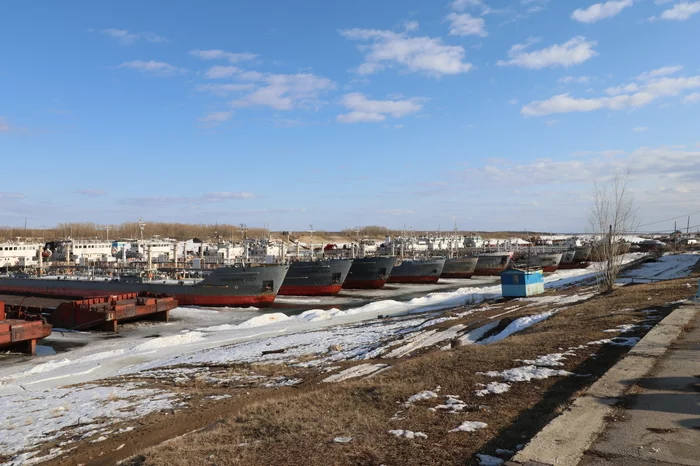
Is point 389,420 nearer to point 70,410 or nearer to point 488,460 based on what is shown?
point 488,460

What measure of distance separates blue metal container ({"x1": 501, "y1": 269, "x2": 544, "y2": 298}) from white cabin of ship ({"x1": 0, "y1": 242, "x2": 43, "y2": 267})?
251 ft

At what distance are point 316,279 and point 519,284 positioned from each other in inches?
930

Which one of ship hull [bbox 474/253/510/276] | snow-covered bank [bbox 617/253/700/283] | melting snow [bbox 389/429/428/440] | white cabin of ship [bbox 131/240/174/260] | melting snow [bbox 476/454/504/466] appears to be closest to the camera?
melting snow [bbox 476/454/504/466]


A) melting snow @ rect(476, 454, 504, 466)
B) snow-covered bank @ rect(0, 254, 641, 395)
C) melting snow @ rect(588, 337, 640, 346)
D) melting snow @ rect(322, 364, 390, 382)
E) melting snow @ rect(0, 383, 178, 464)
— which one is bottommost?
snow-covered bank @ rect(0, 254, 641, 395)

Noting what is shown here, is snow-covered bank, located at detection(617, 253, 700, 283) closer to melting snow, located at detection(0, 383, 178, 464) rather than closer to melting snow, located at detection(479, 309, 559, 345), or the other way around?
melting snow, located at detection(479, 309, 559, 345)

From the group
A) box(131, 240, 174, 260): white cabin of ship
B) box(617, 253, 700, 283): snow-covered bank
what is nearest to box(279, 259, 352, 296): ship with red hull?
box(617, 253, 700, 283): snow-covered bank

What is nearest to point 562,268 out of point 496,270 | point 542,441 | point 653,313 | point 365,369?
point 496,270

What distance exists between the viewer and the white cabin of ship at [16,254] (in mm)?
80781

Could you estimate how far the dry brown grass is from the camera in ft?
19.7

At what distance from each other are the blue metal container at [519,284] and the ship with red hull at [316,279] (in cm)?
2127

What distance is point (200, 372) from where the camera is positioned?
48.5ft

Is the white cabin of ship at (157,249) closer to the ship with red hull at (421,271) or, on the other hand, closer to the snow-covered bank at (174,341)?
the ship with red hull at (421,271)

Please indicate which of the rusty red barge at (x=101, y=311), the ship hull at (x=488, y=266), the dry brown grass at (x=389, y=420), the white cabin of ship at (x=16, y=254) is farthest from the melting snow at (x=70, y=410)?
the white cabin of ship at (x=16, y=254)

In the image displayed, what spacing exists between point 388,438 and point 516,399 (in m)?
2.44
